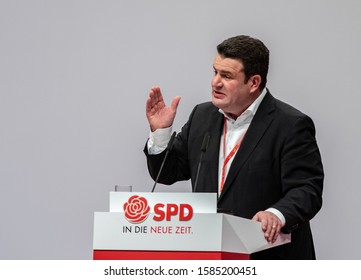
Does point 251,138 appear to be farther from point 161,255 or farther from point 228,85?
point 161,255

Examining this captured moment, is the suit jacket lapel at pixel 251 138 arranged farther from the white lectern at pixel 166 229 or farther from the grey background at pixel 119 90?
the grey background at pixel 119 90

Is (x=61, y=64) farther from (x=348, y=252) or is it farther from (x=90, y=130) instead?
(x=348, y=252)

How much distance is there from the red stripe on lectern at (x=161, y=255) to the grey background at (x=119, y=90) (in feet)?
6.58

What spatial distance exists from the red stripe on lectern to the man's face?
2.95 feet

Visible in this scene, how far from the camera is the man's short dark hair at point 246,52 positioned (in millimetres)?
3434

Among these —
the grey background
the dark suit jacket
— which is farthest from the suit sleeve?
the grey background

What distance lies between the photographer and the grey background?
15.2ft

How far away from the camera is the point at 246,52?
3.45 m

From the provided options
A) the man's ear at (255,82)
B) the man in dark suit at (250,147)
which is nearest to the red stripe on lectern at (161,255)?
the man in dark suit at (250,147)

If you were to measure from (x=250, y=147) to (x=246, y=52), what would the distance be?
0.41 meters

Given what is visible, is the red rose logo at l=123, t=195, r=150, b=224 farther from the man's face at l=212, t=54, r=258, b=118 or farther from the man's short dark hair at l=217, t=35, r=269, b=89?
the man's short dark hair at l=217, t=35, r=269, b=89

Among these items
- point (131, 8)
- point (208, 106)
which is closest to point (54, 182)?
point (131, 8)

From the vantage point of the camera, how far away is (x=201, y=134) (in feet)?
11.8
